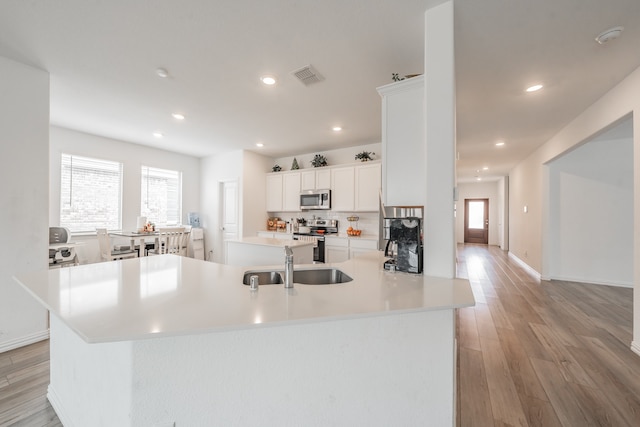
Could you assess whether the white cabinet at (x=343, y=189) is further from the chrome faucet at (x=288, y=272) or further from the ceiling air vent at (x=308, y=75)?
the chrome faucet at (x=288, y=272)

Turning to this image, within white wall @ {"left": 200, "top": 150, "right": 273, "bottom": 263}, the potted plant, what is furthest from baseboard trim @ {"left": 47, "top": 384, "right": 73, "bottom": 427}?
the potted plant

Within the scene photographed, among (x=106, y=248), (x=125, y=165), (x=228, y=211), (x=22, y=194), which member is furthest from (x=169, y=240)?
(x=22, y=194)

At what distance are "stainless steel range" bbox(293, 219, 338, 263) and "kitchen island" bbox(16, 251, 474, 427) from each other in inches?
144

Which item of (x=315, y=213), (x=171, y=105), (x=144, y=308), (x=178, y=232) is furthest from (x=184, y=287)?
(x=315, y=213)

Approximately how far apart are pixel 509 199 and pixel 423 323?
360 inches

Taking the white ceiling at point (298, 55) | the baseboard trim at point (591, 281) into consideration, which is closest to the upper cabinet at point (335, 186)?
the white ceiling at point (298, 55)

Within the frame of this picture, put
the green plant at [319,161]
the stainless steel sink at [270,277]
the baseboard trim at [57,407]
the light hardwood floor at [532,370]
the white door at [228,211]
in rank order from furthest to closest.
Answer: the white door at [228,211]
the green plant at [319,161]
the stainless steel sink at [270,277]
the light hardwood floor at [532,370]
the baseboard trim at [57,407]

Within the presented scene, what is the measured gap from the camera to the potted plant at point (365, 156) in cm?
495

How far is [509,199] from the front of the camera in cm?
839

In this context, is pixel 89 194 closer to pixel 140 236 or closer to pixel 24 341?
pixel 140 236

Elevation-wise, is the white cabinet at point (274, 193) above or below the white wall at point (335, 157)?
below

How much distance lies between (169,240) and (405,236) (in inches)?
175

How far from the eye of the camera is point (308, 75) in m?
2.63

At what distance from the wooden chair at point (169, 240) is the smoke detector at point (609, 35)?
18.8ft
